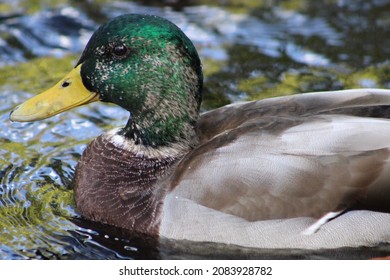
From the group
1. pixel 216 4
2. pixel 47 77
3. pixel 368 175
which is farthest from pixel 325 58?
pixel 368 175

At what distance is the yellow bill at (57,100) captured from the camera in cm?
647

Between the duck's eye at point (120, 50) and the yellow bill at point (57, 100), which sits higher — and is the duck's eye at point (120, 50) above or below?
above

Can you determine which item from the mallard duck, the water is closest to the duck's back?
the mallard duck

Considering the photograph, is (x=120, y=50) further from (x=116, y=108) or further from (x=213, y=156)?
(x=116, y=108)

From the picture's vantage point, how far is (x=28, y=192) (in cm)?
694

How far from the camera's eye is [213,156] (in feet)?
19.9

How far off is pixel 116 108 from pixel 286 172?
2908 mm

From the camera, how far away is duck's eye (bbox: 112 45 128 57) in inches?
249

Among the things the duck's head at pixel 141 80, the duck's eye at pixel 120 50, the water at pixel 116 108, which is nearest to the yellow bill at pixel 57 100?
the duck's head at pixel 141 80

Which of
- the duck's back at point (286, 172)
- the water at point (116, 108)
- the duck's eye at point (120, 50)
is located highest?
the duck's eye at point (120, 50)

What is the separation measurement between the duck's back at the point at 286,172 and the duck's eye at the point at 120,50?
904 millimetres

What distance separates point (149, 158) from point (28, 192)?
109 cm

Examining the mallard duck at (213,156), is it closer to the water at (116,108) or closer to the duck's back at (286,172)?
the duck's back at (286,172)
